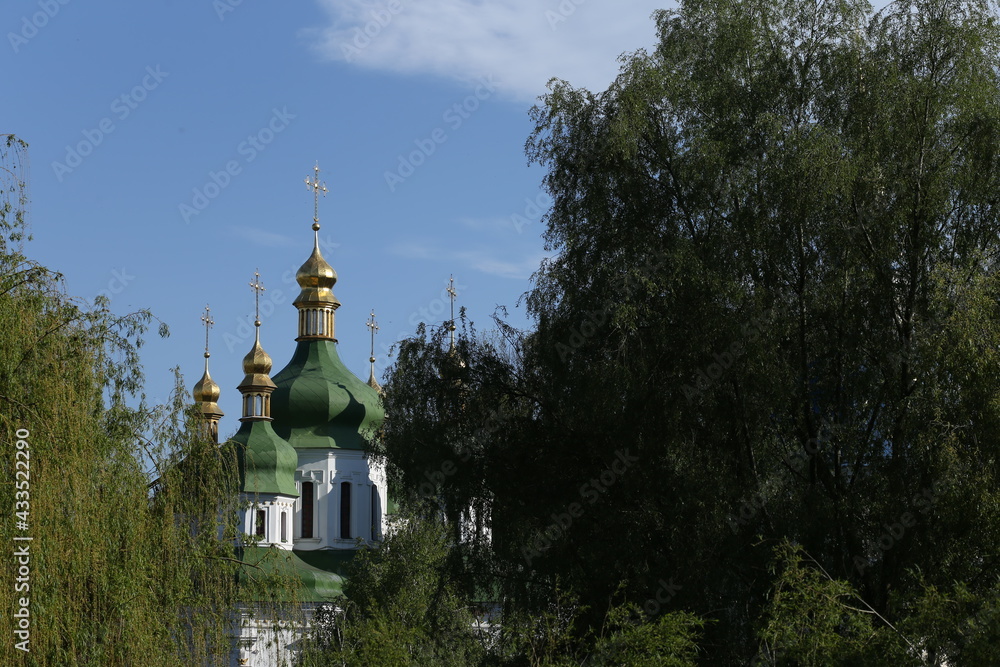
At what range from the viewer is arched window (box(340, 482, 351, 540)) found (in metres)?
49.5

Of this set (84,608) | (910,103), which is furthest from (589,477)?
(84,608)

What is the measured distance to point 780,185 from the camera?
15930 millimetres

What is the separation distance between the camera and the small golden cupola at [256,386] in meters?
47.8

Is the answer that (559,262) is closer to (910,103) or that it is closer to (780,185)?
(780,185)

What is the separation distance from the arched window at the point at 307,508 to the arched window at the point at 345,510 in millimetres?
1109

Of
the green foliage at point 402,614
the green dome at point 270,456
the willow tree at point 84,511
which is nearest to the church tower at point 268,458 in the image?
the green dome at point 270,456

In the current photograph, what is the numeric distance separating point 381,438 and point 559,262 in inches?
143

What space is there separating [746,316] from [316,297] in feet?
121

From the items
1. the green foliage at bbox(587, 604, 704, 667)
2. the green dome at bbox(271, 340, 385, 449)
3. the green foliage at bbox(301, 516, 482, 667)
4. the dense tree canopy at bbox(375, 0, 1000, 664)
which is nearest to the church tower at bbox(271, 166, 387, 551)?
the green dome at bbox(271, 340, 385, 449)

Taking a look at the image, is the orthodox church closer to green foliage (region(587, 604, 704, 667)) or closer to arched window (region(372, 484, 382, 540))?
arched window (region(372, 484, 382, 540))

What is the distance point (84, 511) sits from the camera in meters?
11.2

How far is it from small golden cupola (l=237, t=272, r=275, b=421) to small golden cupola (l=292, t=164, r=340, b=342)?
2.13m

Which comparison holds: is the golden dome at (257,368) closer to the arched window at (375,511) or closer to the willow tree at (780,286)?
the arched window at (375,511)

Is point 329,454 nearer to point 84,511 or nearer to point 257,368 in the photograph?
point 257,368
